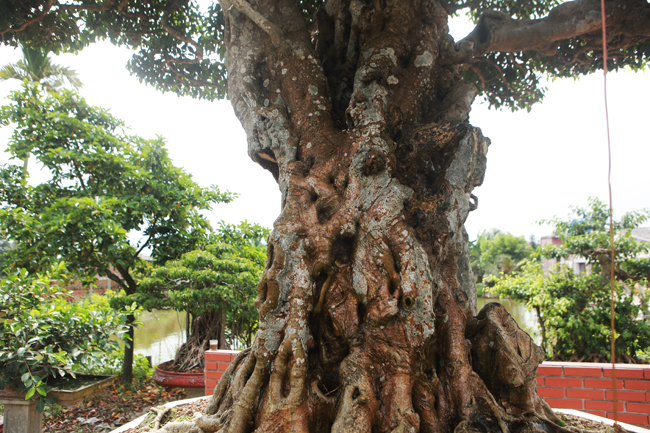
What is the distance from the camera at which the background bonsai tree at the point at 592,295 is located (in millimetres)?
5090

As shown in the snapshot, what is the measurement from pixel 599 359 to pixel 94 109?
863 cm

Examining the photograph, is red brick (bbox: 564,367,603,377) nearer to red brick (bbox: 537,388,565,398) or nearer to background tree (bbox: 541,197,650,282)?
red brick (bbox: 537,388,565,398)

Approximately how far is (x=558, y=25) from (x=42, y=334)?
194 inches

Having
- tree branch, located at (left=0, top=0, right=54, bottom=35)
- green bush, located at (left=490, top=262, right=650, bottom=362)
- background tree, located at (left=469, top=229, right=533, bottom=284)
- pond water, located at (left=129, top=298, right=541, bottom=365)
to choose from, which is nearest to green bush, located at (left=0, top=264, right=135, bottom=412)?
tree branch, located at (left=0, top=0, right=54, bottom=35)

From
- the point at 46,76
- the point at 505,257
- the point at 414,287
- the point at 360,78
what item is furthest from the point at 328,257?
the point at 505,257

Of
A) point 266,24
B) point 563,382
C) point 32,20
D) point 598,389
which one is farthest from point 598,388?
point 32,20

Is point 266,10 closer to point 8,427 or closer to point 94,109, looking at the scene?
point 8,427

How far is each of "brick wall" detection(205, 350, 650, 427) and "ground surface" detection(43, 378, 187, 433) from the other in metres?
4.60

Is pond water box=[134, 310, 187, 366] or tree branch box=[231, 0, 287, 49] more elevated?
tree branch box=[231, 0, 287, 49]

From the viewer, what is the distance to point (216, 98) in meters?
4.70

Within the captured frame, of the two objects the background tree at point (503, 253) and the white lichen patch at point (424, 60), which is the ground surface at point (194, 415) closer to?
the white lichen patch at point (424, 60)

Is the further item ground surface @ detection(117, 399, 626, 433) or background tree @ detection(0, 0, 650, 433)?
ground surface @ detection(117, 399, 626, 433)

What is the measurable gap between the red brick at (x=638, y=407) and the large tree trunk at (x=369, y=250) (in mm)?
1461

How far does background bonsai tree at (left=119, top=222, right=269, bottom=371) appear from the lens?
4.70m
